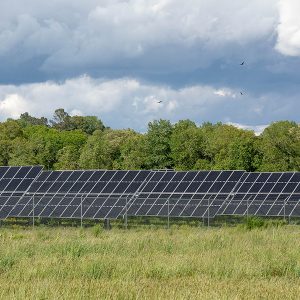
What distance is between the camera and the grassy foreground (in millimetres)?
13875

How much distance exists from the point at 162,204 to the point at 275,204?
20.9ft

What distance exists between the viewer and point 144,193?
43656mm

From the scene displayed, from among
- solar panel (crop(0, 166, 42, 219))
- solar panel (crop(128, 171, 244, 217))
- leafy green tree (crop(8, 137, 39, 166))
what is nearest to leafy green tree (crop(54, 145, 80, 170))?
Answer: leafy green tree (crop(8, 137, 39, 166))

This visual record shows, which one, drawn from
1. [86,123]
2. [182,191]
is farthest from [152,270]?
[86,123]

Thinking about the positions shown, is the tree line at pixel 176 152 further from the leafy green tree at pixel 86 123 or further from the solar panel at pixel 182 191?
the leafy green tree at pixel 86 123

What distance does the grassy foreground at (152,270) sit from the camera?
13875 millimetres

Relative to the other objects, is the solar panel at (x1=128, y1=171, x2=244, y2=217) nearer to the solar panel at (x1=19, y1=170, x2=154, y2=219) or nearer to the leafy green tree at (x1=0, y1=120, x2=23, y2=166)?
the solar panel at (x1=19, y1=170, x2=154, y2=219)

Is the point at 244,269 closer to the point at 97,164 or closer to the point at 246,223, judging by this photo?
the point at 246,223

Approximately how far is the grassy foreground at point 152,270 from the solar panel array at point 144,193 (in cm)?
1414

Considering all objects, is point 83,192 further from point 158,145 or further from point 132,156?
point 158,145

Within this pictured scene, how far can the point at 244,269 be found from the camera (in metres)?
17.1

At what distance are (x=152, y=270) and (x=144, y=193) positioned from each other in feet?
87.0

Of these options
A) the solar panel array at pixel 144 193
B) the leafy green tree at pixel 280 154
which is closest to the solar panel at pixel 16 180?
the solar panel array at pixel 144 193

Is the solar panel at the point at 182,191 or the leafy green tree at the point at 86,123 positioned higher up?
the leafy green tree at the point at 86,123
